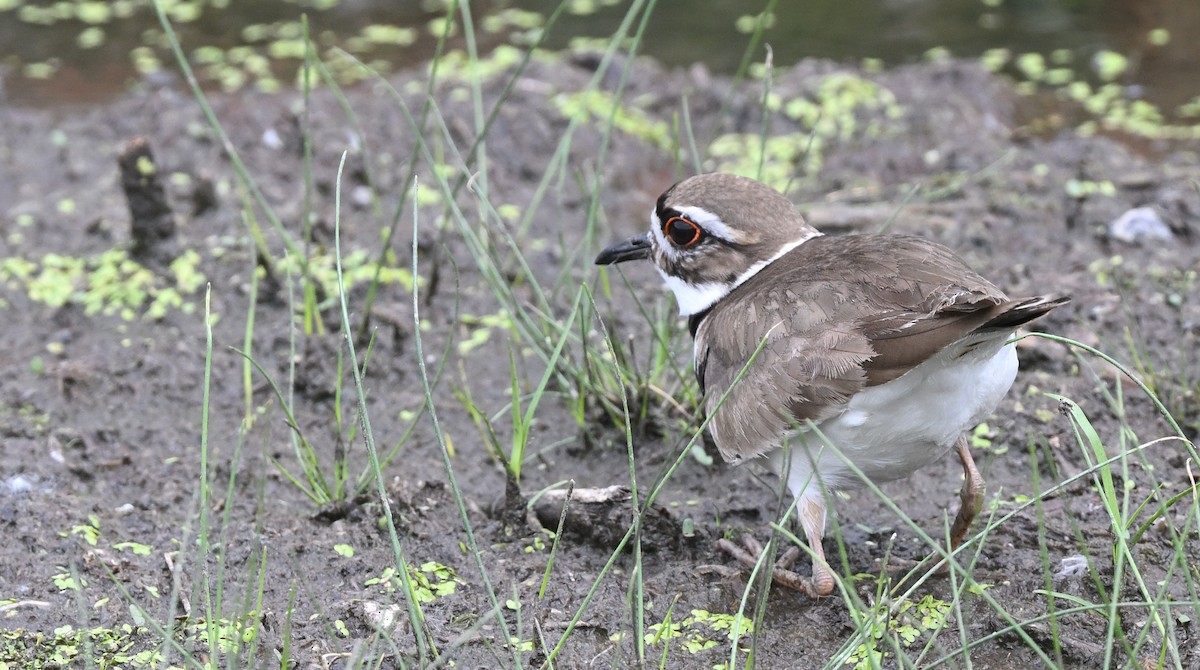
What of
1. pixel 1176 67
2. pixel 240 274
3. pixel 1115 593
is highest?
pixel 1115 593

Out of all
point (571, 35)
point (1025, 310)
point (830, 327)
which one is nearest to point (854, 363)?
point (830, 327)

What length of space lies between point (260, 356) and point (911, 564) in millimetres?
2908

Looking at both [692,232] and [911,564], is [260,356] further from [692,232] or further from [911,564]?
[911,564]

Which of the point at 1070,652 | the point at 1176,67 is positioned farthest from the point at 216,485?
the point at 1176,67

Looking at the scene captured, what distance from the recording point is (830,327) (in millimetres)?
3551

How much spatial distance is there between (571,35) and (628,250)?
A: 5.40 metres

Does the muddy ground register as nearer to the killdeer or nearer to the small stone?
the small stone

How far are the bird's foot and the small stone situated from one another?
8.79 feet

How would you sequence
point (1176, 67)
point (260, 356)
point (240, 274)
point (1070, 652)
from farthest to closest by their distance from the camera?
1. point (1176, 67)
2. point (240, 274)
3. point (260, 356)
4. point (1070, 652)

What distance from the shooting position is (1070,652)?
10.9 ft

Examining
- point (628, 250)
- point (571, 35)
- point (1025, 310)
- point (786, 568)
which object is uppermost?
point (1025, 310)

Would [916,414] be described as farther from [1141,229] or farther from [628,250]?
[1141,229]

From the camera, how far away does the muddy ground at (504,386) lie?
3.61 m

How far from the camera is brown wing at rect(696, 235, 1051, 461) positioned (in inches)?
130
